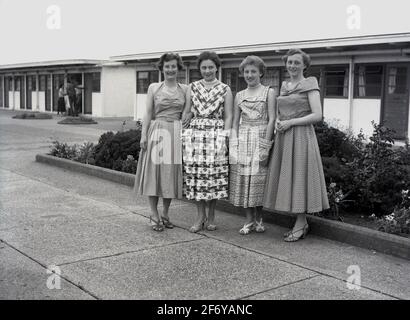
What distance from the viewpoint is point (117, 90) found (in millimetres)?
29125

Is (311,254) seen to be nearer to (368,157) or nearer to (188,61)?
(368,157)

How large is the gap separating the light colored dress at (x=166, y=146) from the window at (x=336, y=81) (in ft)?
38.7

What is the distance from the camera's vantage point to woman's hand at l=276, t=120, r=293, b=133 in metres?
5.50

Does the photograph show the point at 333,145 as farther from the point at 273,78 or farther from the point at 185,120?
the point at 273,78

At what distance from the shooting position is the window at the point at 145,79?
24.8 metres

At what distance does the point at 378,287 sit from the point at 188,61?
19208mm

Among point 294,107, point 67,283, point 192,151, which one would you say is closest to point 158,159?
point 192,151

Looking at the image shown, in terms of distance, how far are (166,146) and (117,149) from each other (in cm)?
407

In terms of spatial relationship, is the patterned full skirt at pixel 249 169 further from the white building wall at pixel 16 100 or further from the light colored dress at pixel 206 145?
the white building wall at pixel 16 100

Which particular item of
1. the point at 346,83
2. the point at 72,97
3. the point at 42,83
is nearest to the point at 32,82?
the point at 42,83

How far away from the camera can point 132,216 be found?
6.75 meters

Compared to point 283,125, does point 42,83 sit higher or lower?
higher

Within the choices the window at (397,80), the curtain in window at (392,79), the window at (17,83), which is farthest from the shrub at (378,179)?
the window at (17,83)
